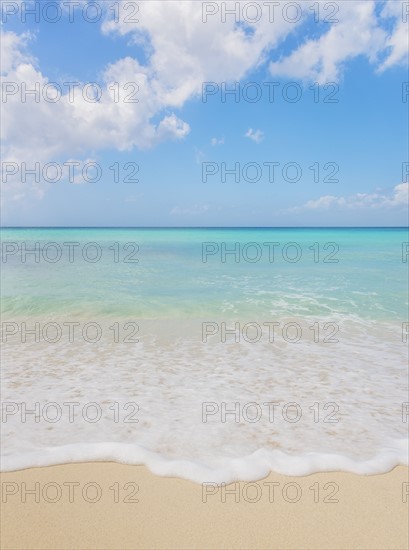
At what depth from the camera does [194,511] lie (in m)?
3.01

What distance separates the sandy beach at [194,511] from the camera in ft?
9.04

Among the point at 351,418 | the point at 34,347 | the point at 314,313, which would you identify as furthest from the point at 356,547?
the point at 314,313

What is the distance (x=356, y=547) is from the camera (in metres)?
Answer: 2.72

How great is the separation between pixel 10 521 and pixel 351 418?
12.1 ft

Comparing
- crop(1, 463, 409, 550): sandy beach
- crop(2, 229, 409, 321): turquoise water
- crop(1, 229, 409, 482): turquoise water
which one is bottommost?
crop(1, 463, 409, 550): sandy beach

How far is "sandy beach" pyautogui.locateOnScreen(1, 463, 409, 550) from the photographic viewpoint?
2754 millimetres

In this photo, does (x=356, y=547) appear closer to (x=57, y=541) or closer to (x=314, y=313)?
(x=57, y=541)

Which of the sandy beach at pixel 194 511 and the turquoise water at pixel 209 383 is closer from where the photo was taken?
the sandy beach at pixel 194 511

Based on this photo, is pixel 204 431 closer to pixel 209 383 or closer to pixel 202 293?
pixel 209 383

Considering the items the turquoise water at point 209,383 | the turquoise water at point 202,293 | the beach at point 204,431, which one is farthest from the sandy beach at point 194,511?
the turquoise water at point 202,293

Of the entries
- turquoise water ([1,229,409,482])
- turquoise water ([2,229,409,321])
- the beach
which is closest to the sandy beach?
the beach

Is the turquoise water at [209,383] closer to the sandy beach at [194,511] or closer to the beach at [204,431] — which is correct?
the beach at [204,431]

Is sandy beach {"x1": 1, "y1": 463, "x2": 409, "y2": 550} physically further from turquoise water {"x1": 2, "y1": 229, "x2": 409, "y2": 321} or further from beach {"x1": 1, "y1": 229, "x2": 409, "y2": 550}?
turquoise water {"x1": 2, "y1": 229, "x2": 409, "y2": 321}

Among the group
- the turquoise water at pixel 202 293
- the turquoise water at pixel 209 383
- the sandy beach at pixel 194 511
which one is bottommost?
the sandy beach at pixel 194 511
